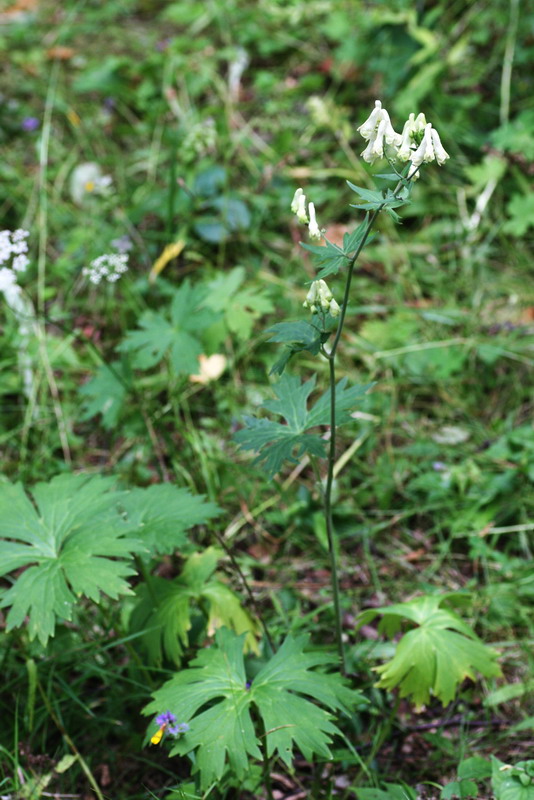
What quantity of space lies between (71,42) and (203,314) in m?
3.45

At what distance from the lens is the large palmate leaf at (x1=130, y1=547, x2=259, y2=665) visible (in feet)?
→ 6.12

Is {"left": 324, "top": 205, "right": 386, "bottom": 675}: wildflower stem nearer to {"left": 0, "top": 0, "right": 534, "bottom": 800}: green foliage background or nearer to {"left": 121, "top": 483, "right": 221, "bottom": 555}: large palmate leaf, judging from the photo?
{"left": 0, "top": 0, "right": 534, "bottom": 800}: green foliage background

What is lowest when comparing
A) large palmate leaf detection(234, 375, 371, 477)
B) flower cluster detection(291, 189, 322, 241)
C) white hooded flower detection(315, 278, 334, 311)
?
large palmate leaf detection(234, 375, 371, 477)

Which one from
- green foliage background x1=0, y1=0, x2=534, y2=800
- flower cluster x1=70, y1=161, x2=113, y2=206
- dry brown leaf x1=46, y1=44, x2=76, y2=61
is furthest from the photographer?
dry brown leaf x1=46, y1=44, x2=76, y2=61

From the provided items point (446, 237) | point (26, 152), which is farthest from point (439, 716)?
point (26, 152)

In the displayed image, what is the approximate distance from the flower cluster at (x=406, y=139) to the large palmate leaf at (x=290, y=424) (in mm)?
519

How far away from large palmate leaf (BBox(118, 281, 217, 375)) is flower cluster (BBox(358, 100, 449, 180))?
1.29m

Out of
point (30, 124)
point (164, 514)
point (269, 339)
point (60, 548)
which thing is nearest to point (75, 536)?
point (60, 548)

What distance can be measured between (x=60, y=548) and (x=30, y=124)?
10.3 feet

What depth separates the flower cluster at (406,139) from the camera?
1276mm

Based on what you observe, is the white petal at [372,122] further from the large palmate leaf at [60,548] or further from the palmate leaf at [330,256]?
the large palmate leaf at [60,548]

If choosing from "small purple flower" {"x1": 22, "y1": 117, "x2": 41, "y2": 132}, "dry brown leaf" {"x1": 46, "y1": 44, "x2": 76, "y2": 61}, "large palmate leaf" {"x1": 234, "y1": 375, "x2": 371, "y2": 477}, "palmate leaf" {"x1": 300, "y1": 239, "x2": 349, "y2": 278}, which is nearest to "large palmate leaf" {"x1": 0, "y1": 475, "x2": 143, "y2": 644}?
"large palmate leaf" {"x1": 234, "y1": 375, "x2": 371, "y2": 477}

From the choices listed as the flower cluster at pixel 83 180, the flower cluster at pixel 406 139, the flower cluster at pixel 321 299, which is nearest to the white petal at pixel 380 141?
the flower cluster at pixel 406 139

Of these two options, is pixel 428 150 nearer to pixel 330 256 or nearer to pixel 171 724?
pixel 330 256
